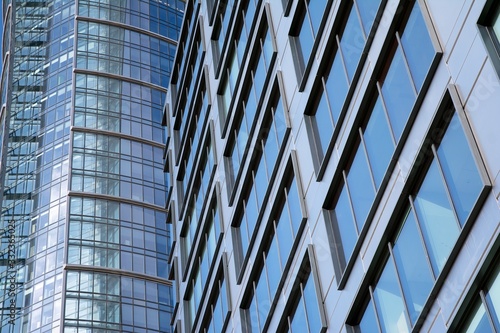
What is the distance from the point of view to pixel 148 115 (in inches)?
2933

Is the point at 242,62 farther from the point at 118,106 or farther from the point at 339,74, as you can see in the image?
the point at 118,106

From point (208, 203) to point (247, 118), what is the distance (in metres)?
4.60

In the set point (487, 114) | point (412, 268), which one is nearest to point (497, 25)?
point (487, 114)

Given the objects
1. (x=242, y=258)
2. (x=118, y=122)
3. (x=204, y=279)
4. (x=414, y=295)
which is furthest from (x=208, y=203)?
(x=118, y=122)

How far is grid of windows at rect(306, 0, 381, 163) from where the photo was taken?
2105 centimetres

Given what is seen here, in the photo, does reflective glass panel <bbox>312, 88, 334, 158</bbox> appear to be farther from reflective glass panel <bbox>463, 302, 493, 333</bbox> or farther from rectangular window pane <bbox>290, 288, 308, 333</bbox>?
reflective glass panel <bbox>463, 302, 493, 333</bbox>

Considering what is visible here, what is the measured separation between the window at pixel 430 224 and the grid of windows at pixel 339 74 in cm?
428

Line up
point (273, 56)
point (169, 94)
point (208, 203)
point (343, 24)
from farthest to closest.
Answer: point (169, 94), point (208, 203), point (273, 56), point (343, 24)

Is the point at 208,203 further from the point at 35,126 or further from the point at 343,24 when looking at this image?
the point at 35,126

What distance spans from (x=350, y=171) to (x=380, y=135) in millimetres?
1675

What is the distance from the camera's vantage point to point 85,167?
68750mm

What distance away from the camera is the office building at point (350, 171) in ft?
50.9

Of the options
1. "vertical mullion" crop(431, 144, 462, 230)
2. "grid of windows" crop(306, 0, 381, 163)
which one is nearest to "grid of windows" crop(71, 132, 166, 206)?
"grid of windows" crop(306, 0, 381, 163)

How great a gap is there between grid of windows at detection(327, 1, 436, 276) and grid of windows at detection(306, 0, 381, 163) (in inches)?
48.8
